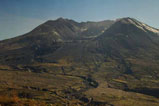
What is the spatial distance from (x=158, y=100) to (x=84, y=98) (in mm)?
51034

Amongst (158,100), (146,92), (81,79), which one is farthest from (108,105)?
(81,79)

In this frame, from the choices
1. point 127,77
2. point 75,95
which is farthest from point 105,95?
point 127,77

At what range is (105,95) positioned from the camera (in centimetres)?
13275

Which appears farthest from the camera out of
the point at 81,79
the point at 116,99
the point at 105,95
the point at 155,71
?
the point at 155,71

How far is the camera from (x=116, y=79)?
603 ft

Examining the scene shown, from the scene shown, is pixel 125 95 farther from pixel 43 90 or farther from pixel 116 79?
pixel 43 90

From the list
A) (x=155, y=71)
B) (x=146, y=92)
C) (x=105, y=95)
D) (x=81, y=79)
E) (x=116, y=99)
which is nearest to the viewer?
(x=116, y=99)

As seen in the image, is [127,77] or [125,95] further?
[127,77]

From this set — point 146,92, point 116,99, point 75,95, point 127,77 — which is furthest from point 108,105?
point 127,77

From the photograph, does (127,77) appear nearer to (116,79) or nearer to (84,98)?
(116,79)

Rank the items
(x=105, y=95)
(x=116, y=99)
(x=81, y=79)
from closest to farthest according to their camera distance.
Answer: (x=116, y=99) → (x=105, y=95) → (x=81, y=79)

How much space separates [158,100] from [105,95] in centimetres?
3626

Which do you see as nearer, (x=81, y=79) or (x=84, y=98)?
(x=84, y=98)

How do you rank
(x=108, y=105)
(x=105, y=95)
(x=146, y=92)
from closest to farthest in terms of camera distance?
(x=108, y=105) → (x=105, y=95) → (x=146, y=92)
